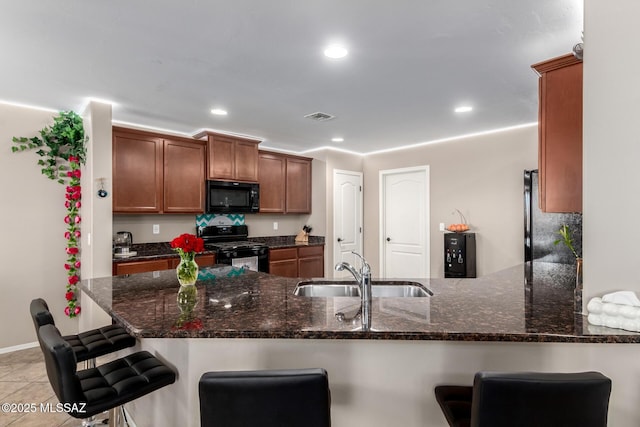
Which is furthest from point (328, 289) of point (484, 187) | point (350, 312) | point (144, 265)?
point (484, 187)

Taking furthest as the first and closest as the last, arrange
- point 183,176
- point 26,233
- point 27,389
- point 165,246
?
point 165,246 → point 183,176 → point 26,233 → point 27,389

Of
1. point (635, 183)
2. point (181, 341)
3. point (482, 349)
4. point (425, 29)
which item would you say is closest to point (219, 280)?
point (181, 341)

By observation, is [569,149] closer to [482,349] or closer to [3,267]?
[482,349]

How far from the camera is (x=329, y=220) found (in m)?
5.45

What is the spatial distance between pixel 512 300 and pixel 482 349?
1.34ft

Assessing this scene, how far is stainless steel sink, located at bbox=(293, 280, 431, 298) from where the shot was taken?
2.16 metres

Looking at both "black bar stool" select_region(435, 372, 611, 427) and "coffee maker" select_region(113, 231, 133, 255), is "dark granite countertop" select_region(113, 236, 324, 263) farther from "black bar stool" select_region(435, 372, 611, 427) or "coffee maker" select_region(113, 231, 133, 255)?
"black bar stool" select_region(435, 372, 611, 427)

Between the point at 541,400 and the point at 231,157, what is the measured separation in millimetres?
4204

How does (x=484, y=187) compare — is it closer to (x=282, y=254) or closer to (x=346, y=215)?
(x=346, y=215)

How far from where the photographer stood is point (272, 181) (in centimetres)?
521

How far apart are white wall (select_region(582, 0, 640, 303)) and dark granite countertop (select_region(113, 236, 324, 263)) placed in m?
3.64

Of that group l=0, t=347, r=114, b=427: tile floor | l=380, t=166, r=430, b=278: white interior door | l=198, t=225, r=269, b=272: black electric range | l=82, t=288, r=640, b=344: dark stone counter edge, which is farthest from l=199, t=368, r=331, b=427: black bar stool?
l=380, t=166, r=430, b=278: white interior door

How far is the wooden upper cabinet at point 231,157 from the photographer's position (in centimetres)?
436

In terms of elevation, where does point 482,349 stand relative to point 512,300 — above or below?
below
